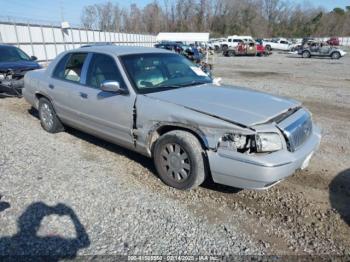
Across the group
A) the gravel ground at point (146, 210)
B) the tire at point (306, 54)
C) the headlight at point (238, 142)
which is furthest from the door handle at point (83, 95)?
the tire at point (306, 54)

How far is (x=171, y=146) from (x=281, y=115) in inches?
50.6

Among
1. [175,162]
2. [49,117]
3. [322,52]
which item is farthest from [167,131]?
[322,52]

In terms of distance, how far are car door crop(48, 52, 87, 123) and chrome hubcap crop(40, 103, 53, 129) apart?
0.38m

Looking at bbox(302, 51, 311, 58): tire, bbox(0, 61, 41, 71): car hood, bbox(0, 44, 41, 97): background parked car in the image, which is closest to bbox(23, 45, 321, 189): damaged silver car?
bbox(0, 44, 41, 97): background parked car

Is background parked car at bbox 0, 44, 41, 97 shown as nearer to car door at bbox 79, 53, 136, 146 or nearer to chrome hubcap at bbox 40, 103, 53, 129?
chrome hubcap at bbox 40, 103, 53, 129

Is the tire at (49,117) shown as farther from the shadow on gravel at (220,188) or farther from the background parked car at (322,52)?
the background parked car at (322,52)

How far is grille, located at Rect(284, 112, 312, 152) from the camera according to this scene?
3.10 meters

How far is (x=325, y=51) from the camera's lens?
104 feet

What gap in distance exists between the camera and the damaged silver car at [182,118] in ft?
9.89

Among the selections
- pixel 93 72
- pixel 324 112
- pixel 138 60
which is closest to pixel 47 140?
pixel 93 72

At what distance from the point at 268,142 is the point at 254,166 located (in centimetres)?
28

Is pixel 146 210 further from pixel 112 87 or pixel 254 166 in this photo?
pixel 112 87

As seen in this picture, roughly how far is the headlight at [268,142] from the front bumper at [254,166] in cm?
6

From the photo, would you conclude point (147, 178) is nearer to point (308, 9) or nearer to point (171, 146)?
point (171, 146)
